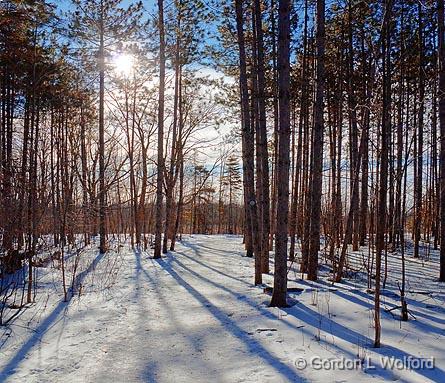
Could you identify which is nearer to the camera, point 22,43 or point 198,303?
point 198,303

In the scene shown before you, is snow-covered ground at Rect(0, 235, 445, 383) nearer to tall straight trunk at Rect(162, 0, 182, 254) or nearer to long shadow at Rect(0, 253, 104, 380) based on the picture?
long shadow at Rect(0, 253, 104, 380)

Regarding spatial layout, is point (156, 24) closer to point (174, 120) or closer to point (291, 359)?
point (174, 120)

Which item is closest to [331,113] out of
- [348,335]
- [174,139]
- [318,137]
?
[174,139]

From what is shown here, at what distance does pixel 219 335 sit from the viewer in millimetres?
4488

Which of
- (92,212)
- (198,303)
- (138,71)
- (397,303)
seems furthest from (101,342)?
(138,71)

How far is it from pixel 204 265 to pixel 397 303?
18.5ft

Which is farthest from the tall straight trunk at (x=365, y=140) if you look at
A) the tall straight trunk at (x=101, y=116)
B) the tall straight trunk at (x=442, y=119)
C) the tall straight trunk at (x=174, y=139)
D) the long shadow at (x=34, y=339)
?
the tall straight trunk at (x=101, y=116)

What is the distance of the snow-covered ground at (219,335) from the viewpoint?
11.4 ft

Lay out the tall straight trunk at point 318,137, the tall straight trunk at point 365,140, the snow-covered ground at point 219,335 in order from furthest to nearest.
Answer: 1. the tall straight trunk at point 318,137
2. the tall straight trunk at point 365,140
3. the snow-covered ground at point 219,335

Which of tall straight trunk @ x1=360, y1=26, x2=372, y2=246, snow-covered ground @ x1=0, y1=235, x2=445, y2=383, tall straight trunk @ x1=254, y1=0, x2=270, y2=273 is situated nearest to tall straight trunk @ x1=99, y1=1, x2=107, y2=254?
Answer: snow-covered ground @ x1=0, y1=235, x2=445, y2=383

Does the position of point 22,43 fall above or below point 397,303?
above

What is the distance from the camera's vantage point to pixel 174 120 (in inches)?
563

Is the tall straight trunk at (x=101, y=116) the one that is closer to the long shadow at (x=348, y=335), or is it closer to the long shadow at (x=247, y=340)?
the long shadow at (x=247, y=340)

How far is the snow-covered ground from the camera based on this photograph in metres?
3.48
